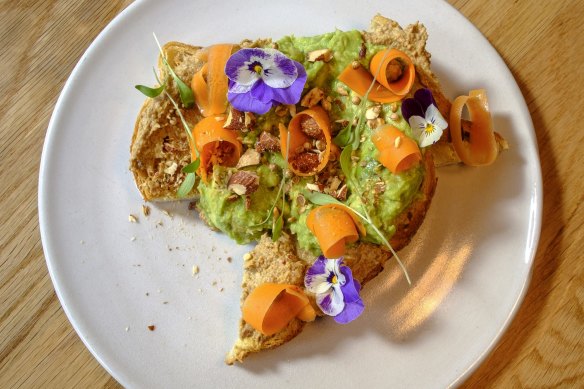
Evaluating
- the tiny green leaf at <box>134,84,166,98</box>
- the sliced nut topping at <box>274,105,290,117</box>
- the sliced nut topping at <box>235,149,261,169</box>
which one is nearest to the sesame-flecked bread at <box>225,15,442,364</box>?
the sliced nut topping at <box>235,149,261,169</box>

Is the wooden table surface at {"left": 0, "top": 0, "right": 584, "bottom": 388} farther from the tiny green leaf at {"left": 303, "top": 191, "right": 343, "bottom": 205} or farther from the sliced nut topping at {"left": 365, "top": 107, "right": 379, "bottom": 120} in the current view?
the tiny green leaf at {"left": 303, "top": 191, "right": 343, "bottom": 205}

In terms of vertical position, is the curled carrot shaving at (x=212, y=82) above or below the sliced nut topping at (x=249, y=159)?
above

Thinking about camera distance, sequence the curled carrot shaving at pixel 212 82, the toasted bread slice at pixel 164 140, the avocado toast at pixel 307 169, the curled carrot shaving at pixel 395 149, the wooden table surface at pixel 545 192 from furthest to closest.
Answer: the wooden table surface at pixel 545 192, the toasted bread slice at pixel 164 140, the curled carrot shaving at pixel 212 82, the avocado toast at pixel 307 169, the curled carrot shaving at pixel 395 149

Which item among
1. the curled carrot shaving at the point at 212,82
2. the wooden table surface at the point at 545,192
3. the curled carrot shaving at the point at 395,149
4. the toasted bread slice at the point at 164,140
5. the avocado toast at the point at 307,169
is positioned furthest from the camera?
the wooden table surface at the point at 545,192

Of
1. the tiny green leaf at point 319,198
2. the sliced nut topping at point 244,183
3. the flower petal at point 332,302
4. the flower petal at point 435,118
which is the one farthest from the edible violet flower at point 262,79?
the flower petal at point 332,302

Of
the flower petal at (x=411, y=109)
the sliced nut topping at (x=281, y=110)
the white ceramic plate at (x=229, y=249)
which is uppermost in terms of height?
the sliced nut topping at (x=281, y=110)

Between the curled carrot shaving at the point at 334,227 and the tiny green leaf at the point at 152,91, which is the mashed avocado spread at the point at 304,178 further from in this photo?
the tiny green leaf at the point at 152,91
